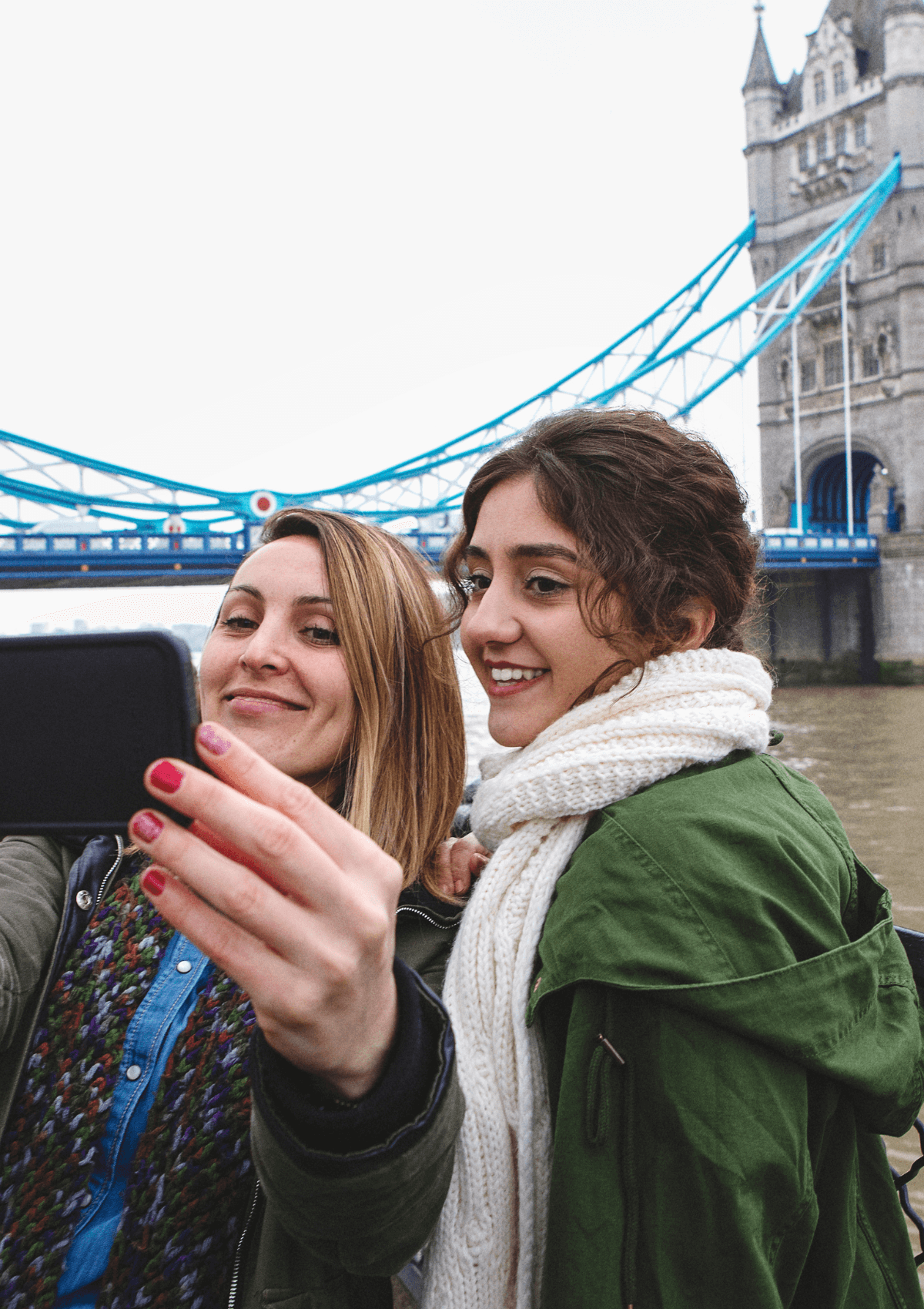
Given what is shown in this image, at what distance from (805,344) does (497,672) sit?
2835 cm

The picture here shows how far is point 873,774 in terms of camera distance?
869 cm

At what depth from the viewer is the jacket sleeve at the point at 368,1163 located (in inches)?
26.5

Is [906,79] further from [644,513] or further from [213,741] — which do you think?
[213,741]

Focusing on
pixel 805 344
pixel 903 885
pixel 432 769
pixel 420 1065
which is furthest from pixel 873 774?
pixel 805 344

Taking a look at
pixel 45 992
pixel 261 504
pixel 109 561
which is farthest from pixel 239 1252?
pixel 261 504

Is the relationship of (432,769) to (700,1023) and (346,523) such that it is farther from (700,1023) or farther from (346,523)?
(700,1023)

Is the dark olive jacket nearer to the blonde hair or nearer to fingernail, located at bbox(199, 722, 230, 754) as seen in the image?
the blonde hair

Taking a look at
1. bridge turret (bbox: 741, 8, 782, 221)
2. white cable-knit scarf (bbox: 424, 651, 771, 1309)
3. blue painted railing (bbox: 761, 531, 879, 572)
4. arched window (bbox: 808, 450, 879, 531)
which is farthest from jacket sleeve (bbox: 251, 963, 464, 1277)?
bridge turret (bbox: 741, 8, 782, 221)

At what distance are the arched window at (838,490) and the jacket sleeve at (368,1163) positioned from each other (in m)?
27.2

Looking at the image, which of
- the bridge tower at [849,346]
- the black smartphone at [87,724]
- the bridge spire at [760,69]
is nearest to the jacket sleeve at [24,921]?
the black smartphone at [87,724]

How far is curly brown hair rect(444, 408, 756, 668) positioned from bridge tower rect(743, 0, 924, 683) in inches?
808

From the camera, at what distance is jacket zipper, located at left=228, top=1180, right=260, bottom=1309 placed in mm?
979

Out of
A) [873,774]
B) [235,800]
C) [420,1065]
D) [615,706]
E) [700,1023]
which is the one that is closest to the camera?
[235,800]

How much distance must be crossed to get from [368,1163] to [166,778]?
0.33 metres
